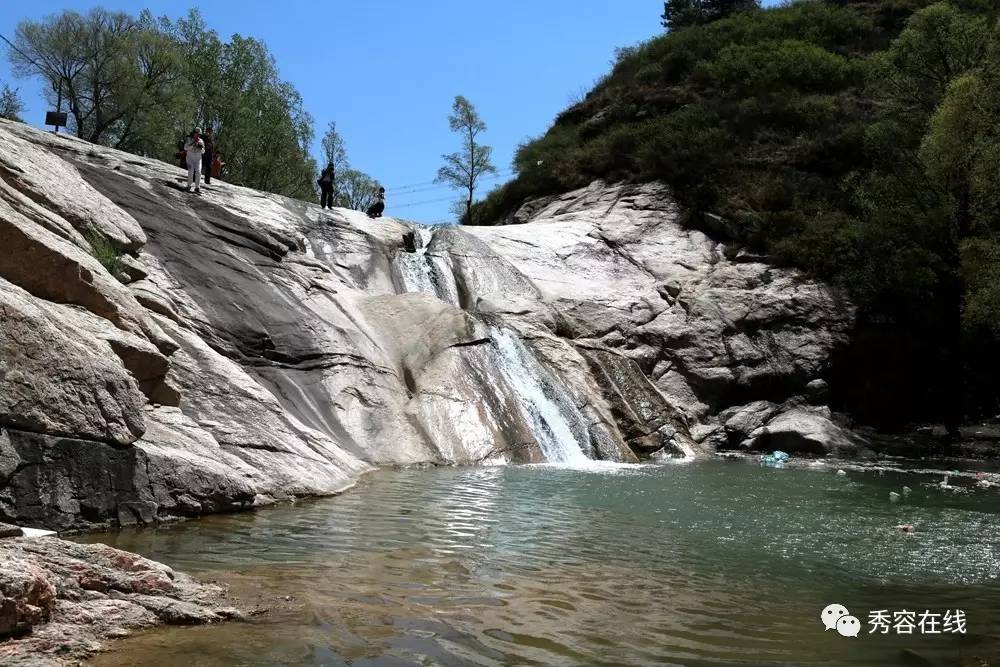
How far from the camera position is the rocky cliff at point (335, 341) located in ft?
29.1

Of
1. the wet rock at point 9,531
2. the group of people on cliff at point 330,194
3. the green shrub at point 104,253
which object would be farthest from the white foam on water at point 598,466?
the group of people on cliff at point 330,194

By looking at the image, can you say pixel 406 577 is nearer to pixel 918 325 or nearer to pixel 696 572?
pixel 696 572

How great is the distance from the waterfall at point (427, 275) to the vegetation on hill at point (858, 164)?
44.5ft

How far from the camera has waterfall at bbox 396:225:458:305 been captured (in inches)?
977

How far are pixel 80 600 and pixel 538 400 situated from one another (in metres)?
15.5

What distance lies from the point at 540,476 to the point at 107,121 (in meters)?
35.3

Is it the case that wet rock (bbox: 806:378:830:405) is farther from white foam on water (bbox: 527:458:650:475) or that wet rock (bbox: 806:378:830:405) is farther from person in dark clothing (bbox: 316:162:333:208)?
person in dark clothing (bbox: 316:162:333:208)

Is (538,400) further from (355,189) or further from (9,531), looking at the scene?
(355,189)

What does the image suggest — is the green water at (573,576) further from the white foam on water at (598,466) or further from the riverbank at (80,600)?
the white foam on water at (598,466)

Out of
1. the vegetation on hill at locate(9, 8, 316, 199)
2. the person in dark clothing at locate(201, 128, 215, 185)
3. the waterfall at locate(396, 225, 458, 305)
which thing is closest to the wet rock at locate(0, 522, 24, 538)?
the waterfall at locate(396, 225, 458, 305)

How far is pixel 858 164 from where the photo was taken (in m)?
36.3

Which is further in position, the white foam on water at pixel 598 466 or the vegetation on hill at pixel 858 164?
the vegetation on hill at pixel 858 164

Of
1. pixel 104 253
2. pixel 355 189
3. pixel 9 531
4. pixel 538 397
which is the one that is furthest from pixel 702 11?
pixel 9 531

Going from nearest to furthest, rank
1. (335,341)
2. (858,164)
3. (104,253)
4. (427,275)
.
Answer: (104,253) < (335,341) < (427,275) < (858,164)
